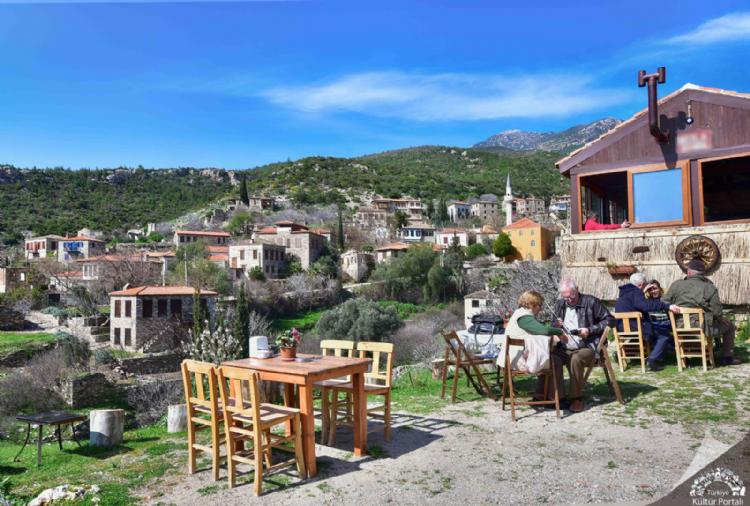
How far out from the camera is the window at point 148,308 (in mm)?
32562

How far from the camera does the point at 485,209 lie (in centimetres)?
8956

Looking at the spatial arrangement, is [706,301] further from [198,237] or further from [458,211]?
[458,211]

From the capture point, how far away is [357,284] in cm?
5378

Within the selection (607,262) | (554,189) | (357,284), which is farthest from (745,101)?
(554,189)

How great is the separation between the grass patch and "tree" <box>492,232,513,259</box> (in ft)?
129

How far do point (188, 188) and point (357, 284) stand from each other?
59.3 meters

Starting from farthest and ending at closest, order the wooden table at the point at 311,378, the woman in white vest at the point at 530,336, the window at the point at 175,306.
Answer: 1. the window at the point at 175,306
2. the woman in white vest at the point at 530,336
3. the wooden table at the point at 311,378

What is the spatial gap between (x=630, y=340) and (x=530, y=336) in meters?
2.83

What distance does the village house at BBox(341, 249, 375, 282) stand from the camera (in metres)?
56.0

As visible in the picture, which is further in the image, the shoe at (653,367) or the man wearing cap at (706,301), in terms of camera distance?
the shoe at (653,367)

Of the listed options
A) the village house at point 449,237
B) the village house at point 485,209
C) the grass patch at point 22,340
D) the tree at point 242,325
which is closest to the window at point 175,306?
the tree at point 242,325

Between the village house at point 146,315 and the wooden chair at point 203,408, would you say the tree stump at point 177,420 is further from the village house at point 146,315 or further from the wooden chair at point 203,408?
the village house at point 146,315

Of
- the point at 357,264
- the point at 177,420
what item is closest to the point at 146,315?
the point at 357,264

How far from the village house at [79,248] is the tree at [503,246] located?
40553mm
